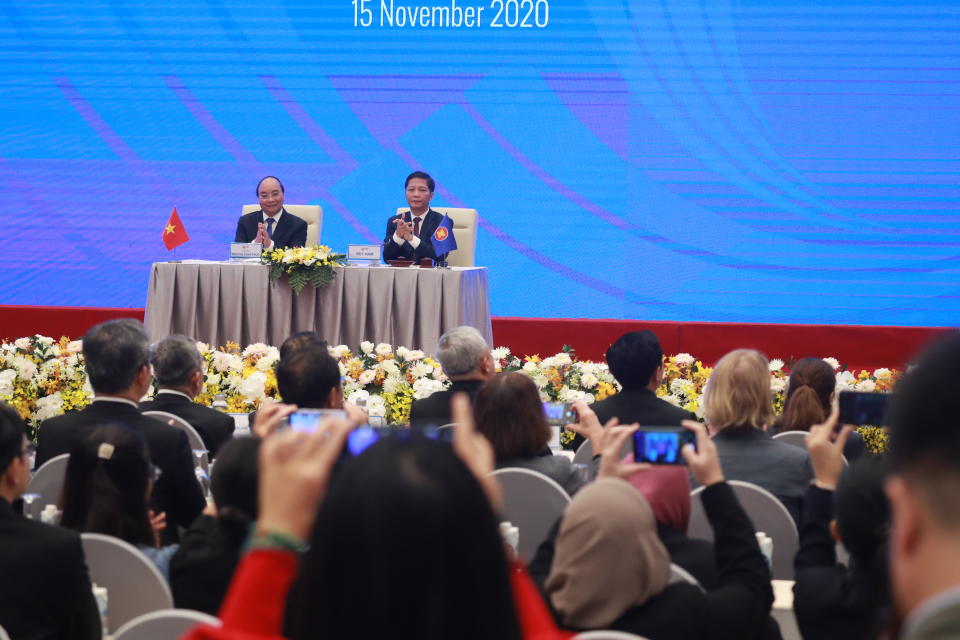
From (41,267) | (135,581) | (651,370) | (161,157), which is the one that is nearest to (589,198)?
(161,157)

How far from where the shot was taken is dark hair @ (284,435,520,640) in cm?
79

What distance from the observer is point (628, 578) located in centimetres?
158

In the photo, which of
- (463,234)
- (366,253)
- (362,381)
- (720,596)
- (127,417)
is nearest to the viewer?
(720,596)

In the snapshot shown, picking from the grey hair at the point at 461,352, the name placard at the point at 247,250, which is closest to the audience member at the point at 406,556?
the grey hair at the point at 461,352

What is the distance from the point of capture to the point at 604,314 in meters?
8.63

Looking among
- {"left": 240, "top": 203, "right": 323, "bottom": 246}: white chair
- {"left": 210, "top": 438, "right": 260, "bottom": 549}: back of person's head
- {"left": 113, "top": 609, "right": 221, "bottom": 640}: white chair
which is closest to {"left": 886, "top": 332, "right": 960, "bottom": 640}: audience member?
{"left": 113, "top": 609, "right": 221, "bottom": 640}: white chair

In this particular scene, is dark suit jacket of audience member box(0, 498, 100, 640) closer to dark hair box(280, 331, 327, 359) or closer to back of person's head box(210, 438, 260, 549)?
back of person's head box(210, 438, 260, 549)

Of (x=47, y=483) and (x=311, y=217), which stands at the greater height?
(x=311, y=217)

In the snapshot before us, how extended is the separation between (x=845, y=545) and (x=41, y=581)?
127 cm

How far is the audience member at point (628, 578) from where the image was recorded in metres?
1.55

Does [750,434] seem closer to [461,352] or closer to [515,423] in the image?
[515,423]

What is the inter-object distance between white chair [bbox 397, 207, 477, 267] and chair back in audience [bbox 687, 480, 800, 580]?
186 inches

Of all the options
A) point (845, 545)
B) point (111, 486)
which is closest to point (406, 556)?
point (845, 545)

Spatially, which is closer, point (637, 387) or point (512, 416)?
point (512, 416)
